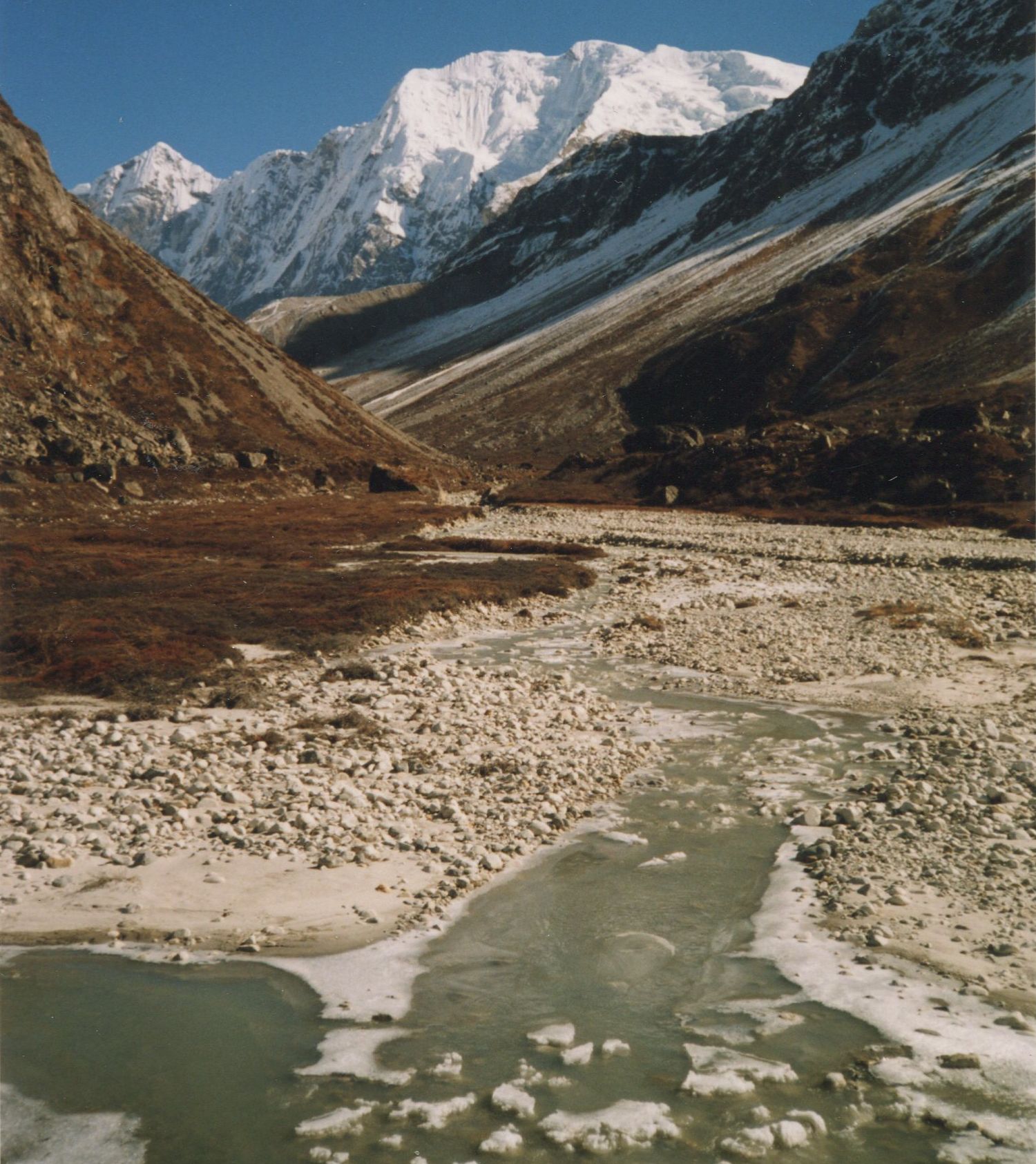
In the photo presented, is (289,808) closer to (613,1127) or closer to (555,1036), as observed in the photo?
(555,1036)

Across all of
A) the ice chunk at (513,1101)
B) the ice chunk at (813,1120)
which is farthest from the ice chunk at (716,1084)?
the ice chunk at (513,1101)

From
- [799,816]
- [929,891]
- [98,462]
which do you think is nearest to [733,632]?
[799,816]

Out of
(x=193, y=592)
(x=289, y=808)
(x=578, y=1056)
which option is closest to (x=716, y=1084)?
(x=578, y=1056)

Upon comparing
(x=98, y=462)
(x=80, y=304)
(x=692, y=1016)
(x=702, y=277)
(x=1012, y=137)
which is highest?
Result: (x=1012, y=137)

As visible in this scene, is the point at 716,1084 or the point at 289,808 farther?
the point at 289,808

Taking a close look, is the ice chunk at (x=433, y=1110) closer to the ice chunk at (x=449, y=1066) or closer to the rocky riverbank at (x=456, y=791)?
the ice chunk at (x=449, y=1066)

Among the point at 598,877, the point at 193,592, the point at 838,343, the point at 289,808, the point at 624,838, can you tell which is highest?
the point at 838,343

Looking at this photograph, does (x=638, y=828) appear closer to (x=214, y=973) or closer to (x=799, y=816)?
(x=799, y=816)
